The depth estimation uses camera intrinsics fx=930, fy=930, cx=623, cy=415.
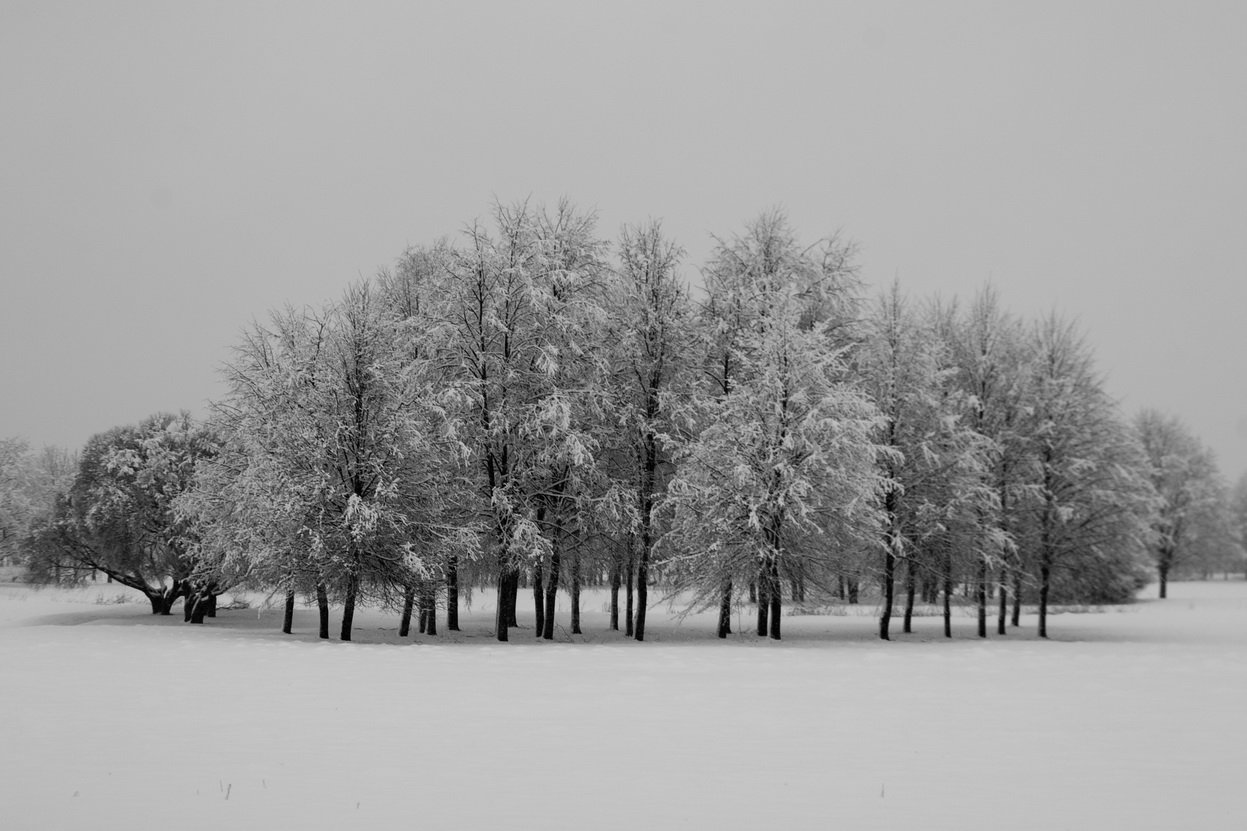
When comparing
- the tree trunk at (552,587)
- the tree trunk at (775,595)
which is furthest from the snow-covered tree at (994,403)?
the tree trunk at (552,587)

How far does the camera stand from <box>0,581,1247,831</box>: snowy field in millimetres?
8781

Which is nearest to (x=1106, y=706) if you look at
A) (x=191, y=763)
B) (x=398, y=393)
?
(x=191, y=763)

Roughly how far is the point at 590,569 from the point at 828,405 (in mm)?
10194

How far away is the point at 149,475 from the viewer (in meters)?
35.5

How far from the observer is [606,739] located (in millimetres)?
12320

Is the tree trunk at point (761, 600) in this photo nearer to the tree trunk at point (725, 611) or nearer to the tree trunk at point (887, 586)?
the tree trunk at point (725, 611)

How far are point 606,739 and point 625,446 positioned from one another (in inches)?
743

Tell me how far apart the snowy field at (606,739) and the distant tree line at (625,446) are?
4.24m

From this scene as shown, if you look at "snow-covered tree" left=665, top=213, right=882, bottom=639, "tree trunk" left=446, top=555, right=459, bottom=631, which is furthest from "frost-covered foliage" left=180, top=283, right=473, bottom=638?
"snow-covered tree" left=665, top=213, right=882, bottom=639

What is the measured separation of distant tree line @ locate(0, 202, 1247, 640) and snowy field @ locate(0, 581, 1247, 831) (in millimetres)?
4237

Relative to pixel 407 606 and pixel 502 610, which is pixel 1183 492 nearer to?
pixel 502 610

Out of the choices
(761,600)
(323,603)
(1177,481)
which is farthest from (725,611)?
(1177,481)

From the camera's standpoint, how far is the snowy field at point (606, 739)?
8781 mm

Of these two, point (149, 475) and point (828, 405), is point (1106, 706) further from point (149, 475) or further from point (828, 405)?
point (149, 475)
